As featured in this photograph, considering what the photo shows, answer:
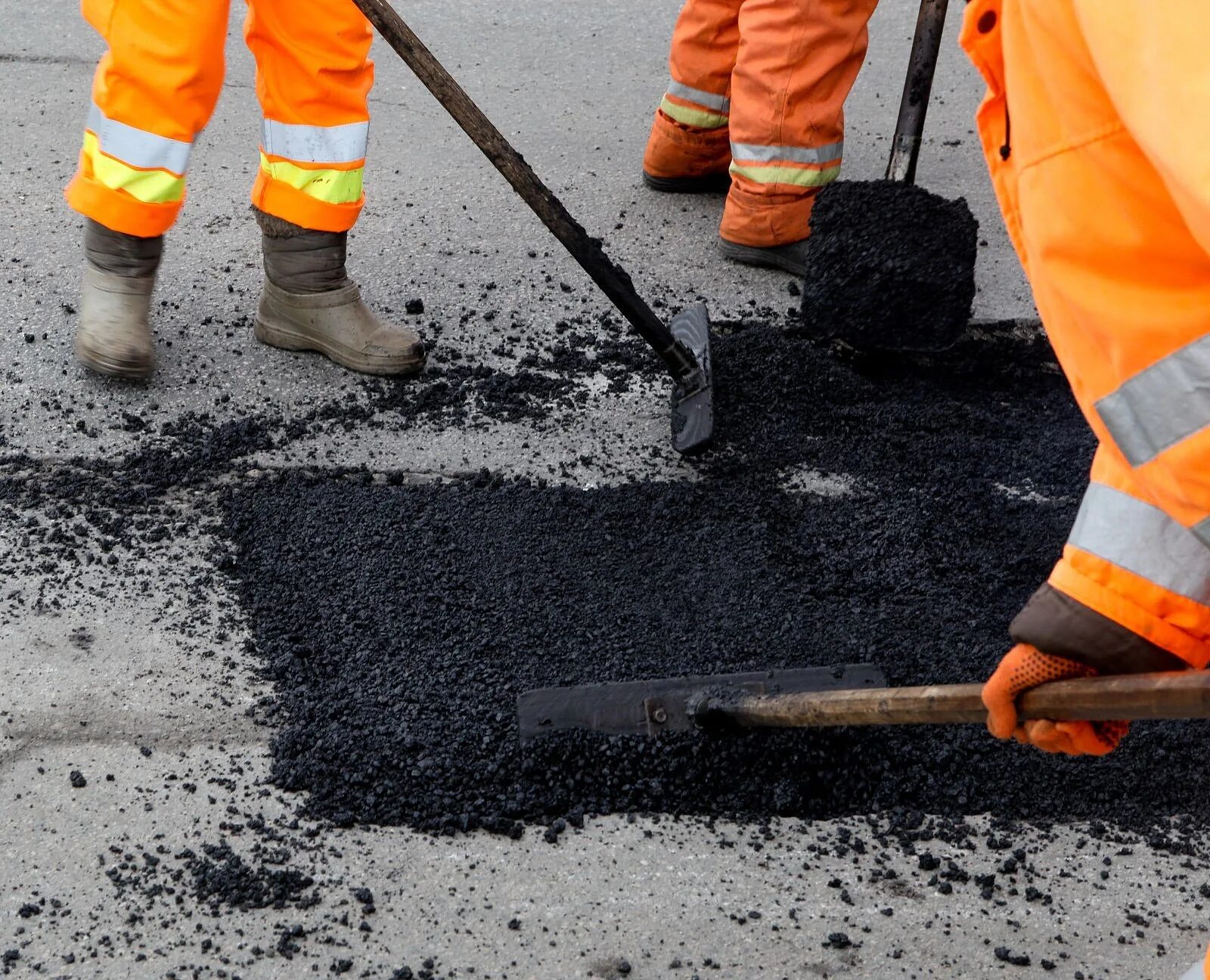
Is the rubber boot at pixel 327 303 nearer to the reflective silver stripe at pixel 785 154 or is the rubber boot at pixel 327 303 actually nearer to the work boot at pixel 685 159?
the reflective silver stripe at pixel 785 154

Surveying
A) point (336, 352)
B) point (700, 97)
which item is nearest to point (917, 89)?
point (700, 97)

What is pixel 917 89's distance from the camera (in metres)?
3.31

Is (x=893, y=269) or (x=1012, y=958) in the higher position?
(x=893, y=269)

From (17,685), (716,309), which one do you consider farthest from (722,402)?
(17,685)

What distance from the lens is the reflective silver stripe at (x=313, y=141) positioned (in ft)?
9.91

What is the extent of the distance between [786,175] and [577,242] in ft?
3.56

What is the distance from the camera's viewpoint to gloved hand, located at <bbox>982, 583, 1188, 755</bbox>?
1471 mm

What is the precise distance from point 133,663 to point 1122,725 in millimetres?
1705

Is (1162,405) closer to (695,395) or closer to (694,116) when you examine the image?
(695,395)

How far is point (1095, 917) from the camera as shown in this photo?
1.88 metres

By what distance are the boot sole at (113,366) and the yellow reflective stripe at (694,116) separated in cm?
195

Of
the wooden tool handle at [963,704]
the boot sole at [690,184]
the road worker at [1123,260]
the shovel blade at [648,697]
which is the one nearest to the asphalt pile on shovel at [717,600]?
the shovel blade at [648,697]

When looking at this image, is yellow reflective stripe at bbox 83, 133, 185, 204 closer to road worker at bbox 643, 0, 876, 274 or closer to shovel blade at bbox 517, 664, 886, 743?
shovel blade at bbox 517, 664, 886, 743

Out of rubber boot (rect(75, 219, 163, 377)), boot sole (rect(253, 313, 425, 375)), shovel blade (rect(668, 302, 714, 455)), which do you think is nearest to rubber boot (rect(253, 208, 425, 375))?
boot sole (rect(253, 313, 425, 375))
